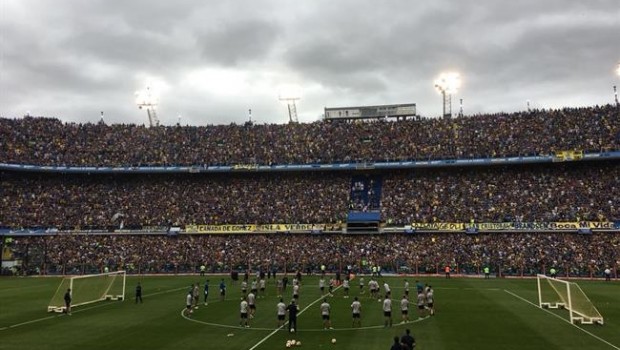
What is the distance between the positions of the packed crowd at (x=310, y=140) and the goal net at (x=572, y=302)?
107 feet

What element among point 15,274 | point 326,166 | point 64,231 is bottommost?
point 15,274

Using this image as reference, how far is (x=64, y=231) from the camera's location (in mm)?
66688

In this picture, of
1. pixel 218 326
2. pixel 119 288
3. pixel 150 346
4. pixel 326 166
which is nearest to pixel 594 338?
pixel 218 326

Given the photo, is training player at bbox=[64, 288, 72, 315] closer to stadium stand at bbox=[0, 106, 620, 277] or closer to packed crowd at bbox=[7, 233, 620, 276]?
packed crowd at bbox=[7, 233, 620, 276]

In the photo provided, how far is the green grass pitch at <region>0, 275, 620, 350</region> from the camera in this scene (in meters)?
23.4

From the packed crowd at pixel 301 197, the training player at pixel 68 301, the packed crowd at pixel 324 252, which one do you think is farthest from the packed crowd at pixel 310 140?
the training player at pixel 68 301

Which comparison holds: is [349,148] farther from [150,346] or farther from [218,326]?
[150,346]

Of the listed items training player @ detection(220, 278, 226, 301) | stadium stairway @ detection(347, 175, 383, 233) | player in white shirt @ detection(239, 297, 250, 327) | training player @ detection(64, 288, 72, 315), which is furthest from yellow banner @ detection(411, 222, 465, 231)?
training player @ detection(64, 288, 72, 315)

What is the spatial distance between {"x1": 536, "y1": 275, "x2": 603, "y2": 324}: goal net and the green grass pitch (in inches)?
27.6

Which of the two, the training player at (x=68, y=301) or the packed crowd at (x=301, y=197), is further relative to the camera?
the packed crowd at (x=301, y=197)

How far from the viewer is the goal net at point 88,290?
111ft

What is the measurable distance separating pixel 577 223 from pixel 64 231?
62.8 meters

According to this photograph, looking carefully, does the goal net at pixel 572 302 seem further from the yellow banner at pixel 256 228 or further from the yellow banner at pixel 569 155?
the yellow banner at pixel 256 228

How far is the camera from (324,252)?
60.2m
